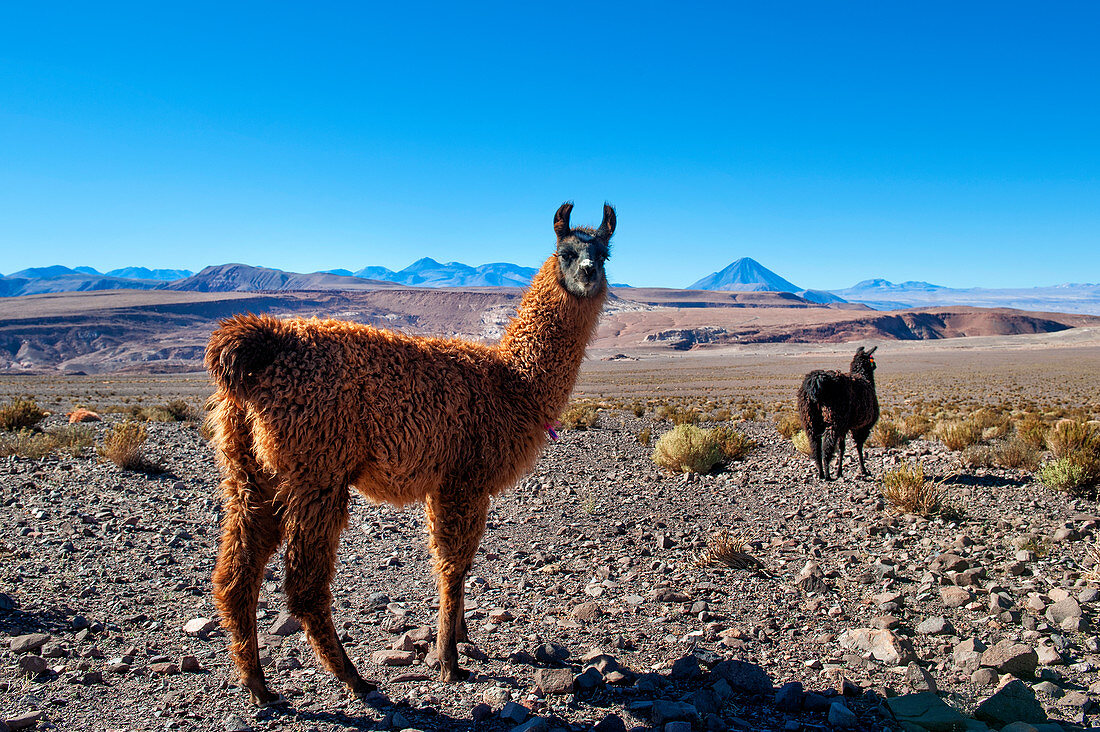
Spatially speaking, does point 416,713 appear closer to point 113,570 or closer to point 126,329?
point 113,570

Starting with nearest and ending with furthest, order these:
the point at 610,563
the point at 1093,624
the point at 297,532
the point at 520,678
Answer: the point at 297,532 < the point at 520,678 < the point at 1093,624 < the point at 610,563

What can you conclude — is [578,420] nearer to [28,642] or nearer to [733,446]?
[733,446]

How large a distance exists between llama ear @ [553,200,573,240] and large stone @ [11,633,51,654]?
4402 millimetres

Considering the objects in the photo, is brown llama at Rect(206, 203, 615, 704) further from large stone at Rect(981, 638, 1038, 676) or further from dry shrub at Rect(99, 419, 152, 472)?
dry shrub at Rect(99, 419, 152, 472)

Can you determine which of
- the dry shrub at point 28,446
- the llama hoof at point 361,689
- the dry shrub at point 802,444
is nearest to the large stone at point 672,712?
the llama hoof at point 361,689

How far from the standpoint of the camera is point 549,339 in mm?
4500

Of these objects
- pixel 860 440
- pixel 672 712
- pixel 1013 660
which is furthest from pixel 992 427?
pixel 672 712

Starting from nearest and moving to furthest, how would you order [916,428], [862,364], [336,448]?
[336,448] → [862,364] → [916,428]

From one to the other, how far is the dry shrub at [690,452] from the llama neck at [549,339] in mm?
5966

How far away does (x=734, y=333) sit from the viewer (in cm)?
12012

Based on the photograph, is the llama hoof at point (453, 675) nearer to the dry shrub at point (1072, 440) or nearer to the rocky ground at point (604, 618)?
the rocky ground at point (604, 618)

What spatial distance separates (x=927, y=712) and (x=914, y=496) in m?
4.48

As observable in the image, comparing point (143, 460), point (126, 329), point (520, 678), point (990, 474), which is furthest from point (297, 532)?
point (126, 329)

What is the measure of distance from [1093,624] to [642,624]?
10.1 feet
